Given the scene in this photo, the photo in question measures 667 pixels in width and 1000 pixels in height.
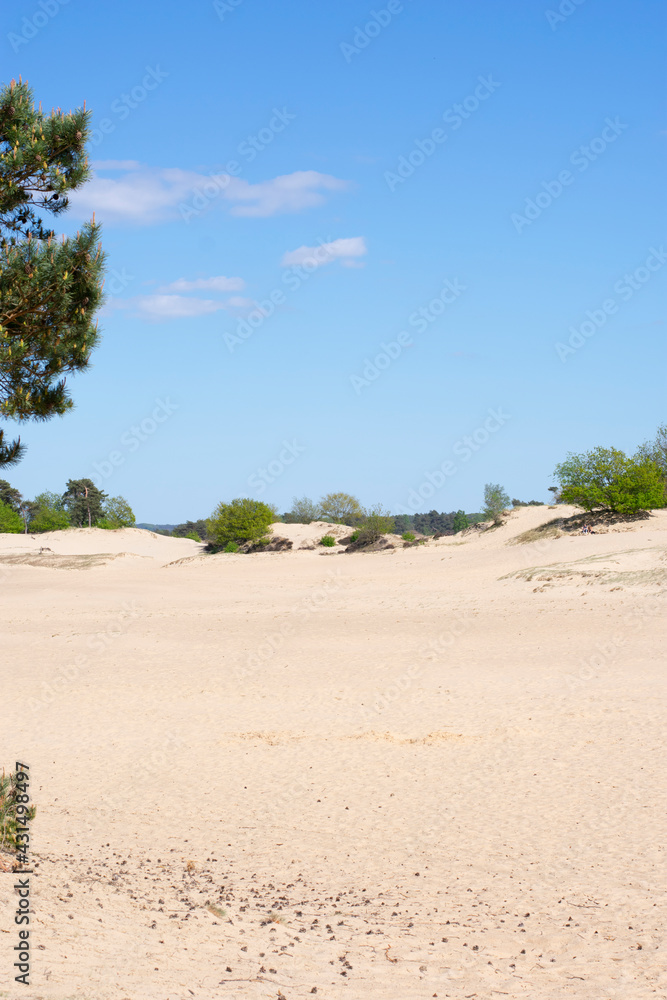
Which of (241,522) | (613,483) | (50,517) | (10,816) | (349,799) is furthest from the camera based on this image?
(50,517)

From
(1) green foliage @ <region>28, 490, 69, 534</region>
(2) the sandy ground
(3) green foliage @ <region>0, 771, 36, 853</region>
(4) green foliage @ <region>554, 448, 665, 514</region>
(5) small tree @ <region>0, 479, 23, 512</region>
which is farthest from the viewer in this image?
(5) small tree @ <region>0, 479, 23, 512</region>

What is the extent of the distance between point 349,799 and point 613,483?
102 ft

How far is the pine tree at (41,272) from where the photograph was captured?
9.16 meters

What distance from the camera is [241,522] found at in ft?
162

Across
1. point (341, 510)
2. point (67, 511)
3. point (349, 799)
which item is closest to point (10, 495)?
point (67, 511)

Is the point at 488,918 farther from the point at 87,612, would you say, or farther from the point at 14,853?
the point at 87,612

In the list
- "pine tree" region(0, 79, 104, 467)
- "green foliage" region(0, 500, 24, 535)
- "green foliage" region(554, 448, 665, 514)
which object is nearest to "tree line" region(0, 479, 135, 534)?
"green foliage" region(0, 500, 24, 535)

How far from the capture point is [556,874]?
27.0 feet

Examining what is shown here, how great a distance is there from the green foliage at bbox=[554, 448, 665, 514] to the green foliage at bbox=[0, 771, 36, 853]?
3338 centimetres

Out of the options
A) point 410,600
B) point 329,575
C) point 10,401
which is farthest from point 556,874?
point 329,575

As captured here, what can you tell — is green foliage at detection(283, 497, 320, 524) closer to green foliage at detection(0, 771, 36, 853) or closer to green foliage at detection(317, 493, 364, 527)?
green foliage at detection(317, 493, 364, 527)

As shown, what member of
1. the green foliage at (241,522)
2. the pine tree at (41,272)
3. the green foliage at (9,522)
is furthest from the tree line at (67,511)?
the pine tree at (41,272)

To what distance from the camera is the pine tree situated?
30.0ft

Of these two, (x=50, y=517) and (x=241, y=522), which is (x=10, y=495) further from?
(x=241, y=522)
